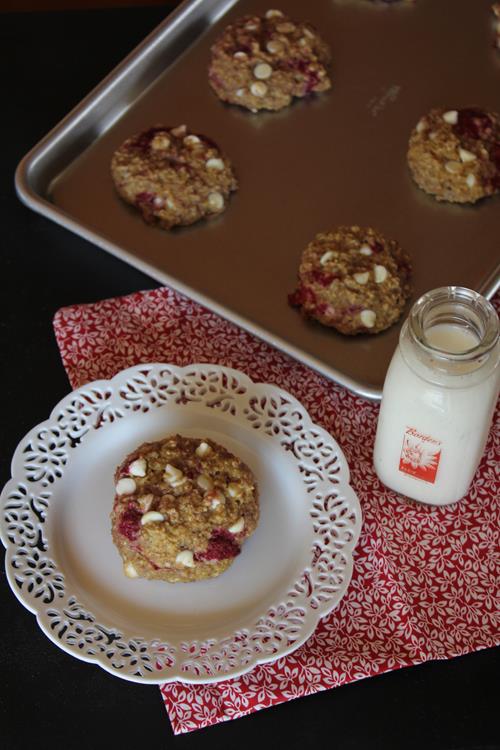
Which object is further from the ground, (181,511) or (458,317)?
(458,317)

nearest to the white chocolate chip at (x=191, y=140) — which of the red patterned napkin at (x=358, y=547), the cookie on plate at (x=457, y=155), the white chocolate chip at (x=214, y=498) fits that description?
the red patterned napkin at (x=358, y=547)

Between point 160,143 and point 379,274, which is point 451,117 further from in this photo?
point 160,143

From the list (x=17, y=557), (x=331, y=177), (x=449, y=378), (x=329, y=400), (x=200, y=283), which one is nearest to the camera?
(x=449, y=378)

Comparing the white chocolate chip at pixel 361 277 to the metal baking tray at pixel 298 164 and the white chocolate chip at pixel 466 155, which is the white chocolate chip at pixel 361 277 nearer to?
the metal baking tray at pixel 298 164

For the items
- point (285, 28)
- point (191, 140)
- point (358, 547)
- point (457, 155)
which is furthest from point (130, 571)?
point (285, 28)

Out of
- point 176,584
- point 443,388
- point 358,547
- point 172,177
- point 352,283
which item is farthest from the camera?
point 172,177

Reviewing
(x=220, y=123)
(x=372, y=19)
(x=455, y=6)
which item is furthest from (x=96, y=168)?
(x=455, y=6)

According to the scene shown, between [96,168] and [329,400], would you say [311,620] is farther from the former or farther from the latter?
[96,168]
